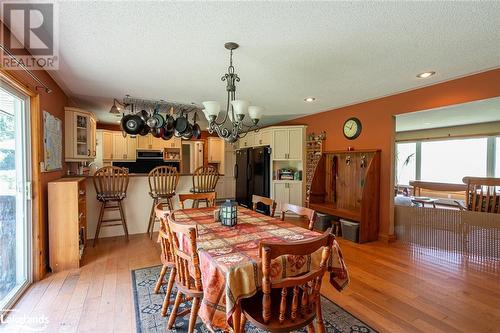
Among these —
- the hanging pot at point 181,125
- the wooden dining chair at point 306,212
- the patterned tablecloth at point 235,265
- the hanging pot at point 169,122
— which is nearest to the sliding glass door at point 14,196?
the patterned tablecloth at point 235,265

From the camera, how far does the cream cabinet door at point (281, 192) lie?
17.7ft

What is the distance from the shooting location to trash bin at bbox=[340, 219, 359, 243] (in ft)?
12.1

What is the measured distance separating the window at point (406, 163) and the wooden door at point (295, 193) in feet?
13.1

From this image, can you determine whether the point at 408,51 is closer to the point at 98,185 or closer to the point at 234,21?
the point at 234,21

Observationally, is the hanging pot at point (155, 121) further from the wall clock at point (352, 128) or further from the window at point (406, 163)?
the window at point (406, 163)

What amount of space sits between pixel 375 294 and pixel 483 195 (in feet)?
7.85

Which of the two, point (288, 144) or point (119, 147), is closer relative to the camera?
point (288, 144)

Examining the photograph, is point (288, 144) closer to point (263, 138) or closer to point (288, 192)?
point (263, 138)

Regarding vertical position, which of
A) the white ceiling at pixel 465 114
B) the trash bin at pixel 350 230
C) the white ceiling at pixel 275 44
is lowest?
the trash bin at pixel 350 230

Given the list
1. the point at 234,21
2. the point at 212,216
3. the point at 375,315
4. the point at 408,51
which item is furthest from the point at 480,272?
the point at 234,21

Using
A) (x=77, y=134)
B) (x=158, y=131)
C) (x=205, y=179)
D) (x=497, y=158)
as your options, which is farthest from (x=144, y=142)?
(x=497, y=158)

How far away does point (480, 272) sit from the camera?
8.80 ft

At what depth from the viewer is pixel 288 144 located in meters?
5.38

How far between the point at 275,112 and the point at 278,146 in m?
0.86
